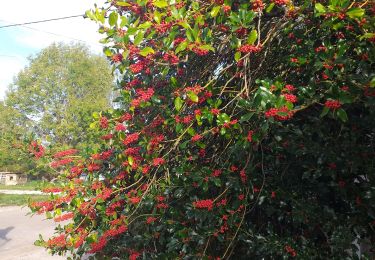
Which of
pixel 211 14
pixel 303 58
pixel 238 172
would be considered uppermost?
pixel 211 14

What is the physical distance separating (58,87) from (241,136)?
91.3ft

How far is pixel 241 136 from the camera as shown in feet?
5.81

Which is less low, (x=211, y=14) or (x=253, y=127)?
(x=211, y=14)

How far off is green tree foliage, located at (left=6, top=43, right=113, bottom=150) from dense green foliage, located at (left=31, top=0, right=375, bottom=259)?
2401 centimetres

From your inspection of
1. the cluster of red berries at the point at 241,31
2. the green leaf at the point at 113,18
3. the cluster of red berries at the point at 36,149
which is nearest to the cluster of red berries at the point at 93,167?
the cluster of red berries at the point at 36,149

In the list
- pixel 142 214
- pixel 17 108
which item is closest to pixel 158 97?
pixel 142 214

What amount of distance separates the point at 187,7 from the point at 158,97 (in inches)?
26.3

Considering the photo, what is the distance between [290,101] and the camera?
1544 millimetres

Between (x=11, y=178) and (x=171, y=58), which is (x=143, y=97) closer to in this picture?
(x=171, y=58)

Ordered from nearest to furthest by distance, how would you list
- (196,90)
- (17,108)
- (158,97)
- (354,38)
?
(354,38)
(196,90)
(158,97)
(17,108)

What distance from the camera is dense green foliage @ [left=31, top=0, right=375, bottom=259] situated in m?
1.71

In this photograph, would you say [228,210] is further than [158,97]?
No

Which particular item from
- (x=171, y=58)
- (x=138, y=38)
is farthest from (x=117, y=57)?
(x=171, y=58)

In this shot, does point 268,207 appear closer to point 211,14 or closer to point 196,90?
point 196,90
